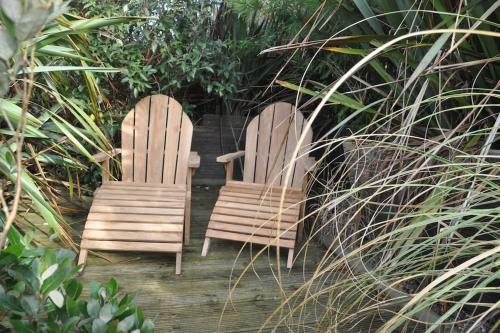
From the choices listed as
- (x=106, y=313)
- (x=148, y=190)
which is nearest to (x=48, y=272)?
(x=106, y=313)

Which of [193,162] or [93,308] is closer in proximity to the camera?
[93,308]

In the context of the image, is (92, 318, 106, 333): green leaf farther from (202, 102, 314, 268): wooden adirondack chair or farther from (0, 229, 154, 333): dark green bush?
(202, 102, 314, 268): wooden adirondack chair

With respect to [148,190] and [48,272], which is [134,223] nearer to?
[148,190]

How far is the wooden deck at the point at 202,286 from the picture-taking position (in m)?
2.26

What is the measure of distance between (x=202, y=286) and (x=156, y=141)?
4.18 feet

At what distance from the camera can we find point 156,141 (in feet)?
11.1

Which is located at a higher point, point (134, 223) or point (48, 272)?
point (48, 272)

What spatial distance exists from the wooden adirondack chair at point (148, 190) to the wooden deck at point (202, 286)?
0.46 feet

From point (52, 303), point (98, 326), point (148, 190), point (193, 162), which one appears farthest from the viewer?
point (148, 190)

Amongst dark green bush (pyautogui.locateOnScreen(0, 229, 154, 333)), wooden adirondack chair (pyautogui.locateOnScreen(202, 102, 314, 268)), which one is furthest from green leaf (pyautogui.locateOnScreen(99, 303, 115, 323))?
wooden adirondack chair (pyautogui.locateOnScreen(202, 102, 314, 268))

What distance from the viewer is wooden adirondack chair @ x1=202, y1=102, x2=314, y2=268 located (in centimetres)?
291

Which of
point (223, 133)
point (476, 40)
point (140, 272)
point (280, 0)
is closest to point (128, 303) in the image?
point (140, 272)

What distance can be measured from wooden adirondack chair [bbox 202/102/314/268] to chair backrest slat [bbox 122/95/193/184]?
1.28ft

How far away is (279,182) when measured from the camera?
11.6ft
